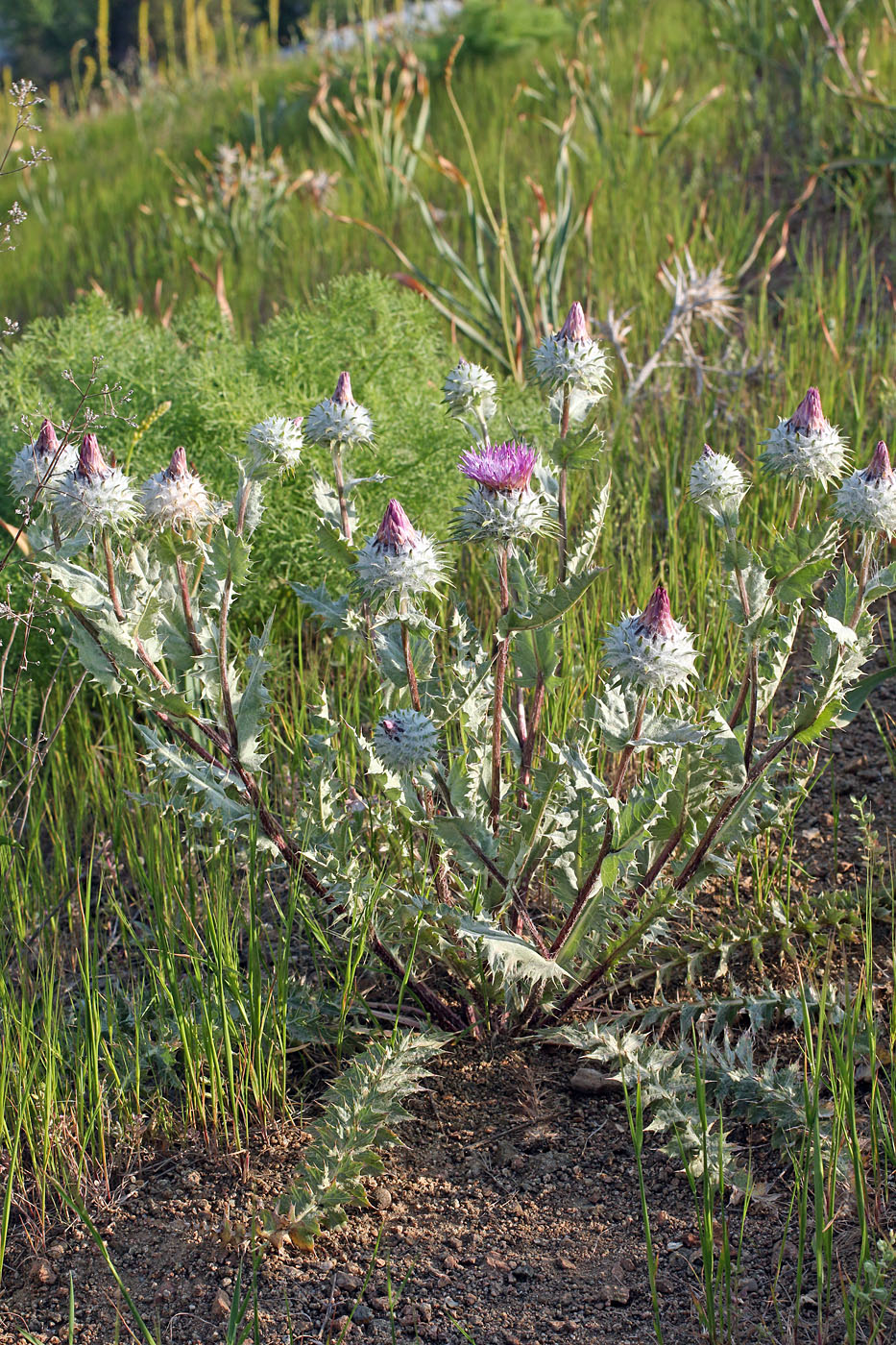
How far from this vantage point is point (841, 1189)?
1739 millimetres

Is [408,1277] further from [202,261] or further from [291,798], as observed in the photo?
[202,261]

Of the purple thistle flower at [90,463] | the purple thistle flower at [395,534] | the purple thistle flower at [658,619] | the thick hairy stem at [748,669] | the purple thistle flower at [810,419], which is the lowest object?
the thick hairy stem at [748,669]

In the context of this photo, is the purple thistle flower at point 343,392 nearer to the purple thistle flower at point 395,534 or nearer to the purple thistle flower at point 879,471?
the purple thistle flower at point 395,534

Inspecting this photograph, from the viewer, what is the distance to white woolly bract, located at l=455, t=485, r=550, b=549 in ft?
5.63

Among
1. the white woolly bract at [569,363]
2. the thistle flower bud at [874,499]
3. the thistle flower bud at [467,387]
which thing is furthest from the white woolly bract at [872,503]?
the thistle flower bud at [467,387]

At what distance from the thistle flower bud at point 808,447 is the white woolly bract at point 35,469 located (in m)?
1.12

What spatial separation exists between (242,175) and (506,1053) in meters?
5.14

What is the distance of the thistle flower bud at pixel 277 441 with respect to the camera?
1811 mm

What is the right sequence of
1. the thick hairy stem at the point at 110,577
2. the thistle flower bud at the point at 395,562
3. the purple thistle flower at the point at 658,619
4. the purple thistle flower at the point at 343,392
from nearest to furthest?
the purple thistle flower at the point at 658,619 → the thistle flower bud at the point at 395,562 → the thick hairy stem at the point at 110,577 → the purple thistle flower at the point at 343,392

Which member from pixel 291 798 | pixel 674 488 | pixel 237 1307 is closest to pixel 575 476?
pixel 674 488

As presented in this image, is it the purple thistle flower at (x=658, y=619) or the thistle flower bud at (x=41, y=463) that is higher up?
the thistle flower bud at (x=41, y=463)

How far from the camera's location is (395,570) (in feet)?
5.64

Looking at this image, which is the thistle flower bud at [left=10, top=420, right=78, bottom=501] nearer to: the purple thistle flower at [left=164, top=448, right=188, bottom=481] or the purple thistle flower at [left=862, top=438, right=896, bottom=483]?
the purple thistle flower at [left=164, top=448, right=188, bottom=481]

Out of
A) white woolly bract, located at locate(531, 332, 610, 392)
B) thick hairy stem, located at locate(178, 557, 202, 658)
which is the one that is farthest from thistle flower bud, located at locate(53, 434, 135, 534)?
white woolly bract, located at locate(531, 332, 610, 392)
